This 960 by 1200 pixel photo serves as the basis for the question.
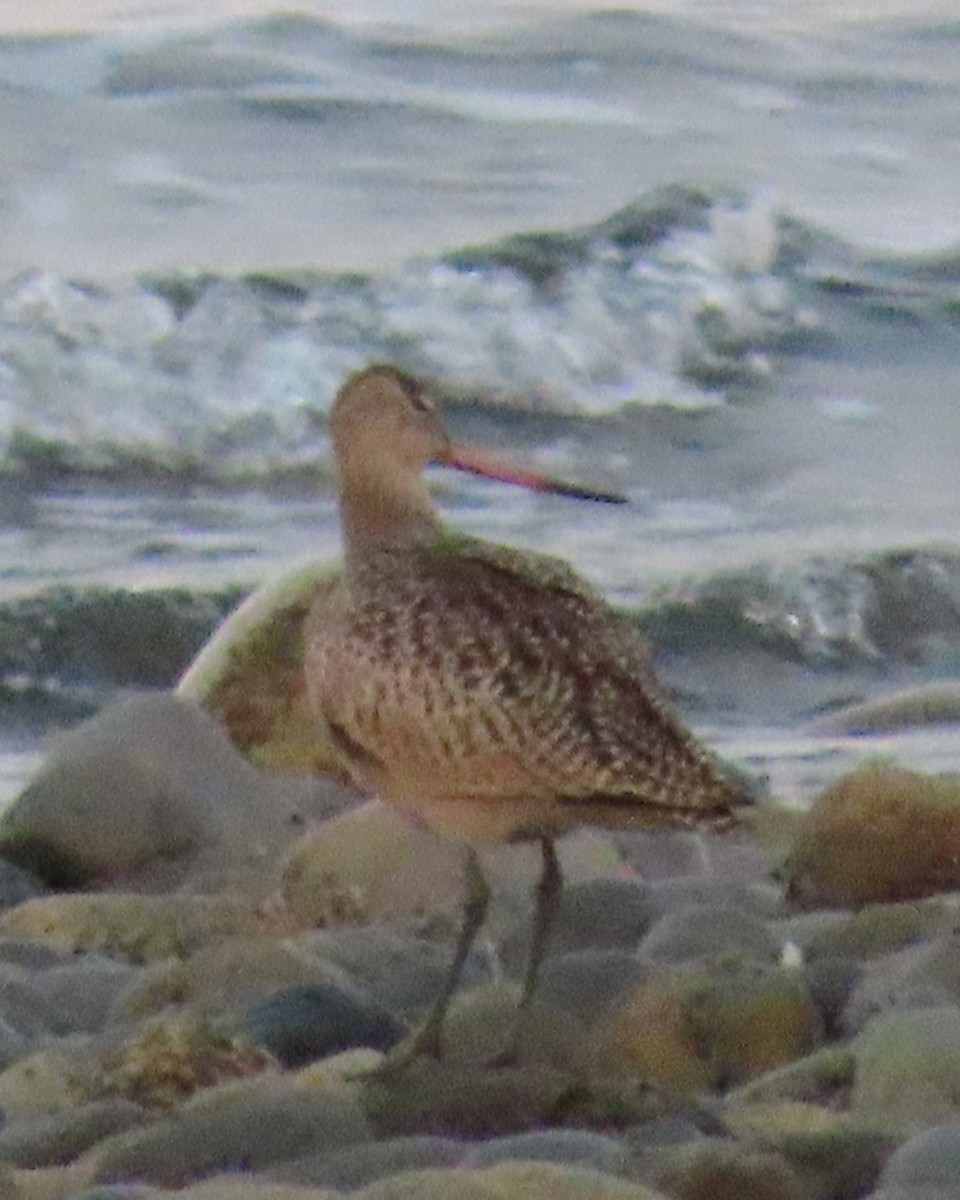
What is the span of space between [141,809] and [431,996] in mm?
1515

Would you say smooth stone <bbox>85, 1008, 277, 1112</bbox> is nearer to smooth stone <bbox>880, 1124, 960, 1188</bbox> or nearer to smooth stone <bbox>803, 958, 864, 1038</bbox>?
smooth stone <bbox>803, 958, 864, 1038</bbox>

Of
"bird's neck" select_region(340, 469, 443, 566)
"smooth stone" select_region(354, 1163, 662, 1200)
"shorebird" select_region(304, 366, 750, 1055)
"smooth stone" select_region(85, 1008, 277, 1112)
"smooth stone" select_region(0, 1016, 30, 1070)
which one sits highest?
"bird's neck" select_region(340, 469, 443, 566)

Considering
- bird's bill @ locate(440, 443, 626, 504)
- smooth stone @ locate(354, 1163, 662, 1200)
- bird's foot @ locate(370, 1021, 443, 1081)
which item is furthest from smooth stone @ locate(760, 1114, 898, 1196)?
bird's bill @ locate(440, 443, 626, 504)

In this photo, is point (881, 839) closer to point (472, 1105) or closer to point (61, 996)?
point (61, 996)

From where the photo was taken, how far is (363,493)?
5.14 metres

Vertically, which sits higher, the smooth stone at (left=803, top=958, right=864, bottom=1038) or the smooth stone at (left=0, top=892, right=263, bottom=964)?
the smooth stone at (left=803, top=958, right=864, bottom=1038)

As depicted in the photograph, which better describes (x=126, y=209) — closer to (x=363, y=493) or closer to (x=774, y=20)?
(x=774, y=20)

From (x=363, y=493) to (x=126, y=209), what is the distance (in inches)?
406

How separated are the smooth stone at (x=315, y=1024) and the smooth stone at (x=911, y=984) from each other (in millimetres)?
717

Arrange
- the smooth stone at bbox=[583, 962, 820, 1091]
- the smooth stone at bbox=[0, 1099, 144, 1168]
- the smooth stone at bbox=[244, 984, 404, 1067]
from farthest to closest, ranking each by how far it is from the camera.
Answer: the smooth stone at bbox=[244, 984, 404, 1067], the smooth stone at bbox=[583, 962, 820, 1091], the smooth stone at bbox=[0, 1099, 144, 1168]

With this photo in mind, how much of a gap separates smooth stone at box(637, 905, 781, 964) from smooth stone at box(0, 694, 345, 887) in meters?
1.27

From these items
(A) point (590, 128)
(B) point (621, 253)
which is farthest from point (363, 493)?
(A) point (590, 128)

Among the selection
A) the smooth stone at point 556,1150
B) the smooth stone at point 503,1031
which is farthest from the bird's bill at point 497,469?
the smooth stone at point 556,1150

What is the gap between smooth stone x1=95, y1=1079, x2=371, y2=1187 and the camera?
3729 mm
